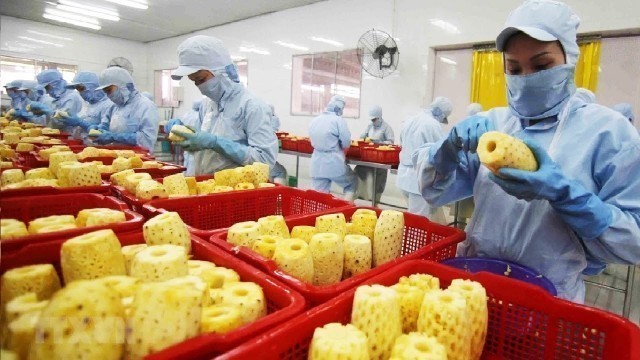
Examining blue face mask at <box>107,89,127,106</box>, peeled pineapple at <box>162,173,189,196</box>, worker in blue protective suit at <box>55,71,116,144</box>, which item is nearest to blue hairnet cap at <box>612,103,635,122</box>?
peeled pineapple at <box>162,173,189,196</box>

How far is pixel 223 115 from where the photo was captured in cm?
281

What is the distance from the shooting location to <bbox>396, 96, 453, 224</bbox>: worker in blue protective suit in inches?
173

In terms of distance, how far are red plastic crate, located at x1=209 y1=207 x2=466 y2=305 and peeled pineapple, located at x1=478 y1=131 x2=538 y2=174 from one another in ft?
1.04

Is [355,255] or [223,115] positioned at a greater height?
[223,115]

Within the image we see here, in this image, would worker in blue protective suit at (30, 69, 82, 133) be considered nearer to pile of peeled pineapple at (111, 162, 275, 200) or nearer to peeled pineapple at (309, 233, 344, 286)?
pile of peeled pineapple at (111, 162, 275, 200)

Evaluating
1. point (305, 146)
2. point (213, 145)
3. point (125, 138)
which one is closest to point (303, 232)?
point (213, 145)

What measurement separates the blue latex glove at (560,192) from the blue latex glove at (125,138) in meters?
3.94

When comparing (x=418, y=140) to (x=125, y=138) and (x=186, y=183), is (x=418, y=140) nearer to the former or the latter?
(x=186, y=183)

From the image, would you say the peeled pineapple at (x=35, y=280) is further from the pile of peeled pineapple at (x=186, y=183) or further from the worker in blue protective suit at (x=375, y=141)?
the worker in blue protective suit at (x=375, y=141)

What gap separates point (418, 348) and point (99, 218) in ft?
3.41

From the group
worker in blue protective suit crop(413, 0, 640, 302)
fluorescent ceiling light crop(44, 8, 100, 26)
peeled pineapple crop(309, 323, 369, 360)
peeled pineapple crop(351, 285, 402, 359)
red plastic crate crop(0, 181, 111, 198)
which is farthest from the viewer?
fluorescent ceiling light crop(44, 8, 100, 26)

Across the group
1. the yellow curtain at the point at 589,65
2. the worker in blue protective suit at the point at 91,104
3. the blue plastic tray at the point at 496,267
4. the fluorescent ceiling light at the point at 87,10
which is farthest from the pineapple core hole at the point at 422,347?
the fluorescent ceiling light at the point at 87,10

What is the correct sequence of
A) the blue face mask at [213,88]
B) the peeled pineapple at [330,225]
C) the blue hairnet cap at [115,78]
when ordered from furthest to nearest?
the blue hairnet cap at [115,78]
the blue face mask at [213,88]
the peeled pineapple at [330,225]

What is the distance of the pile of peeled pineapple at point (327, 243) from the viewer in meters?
1.04
